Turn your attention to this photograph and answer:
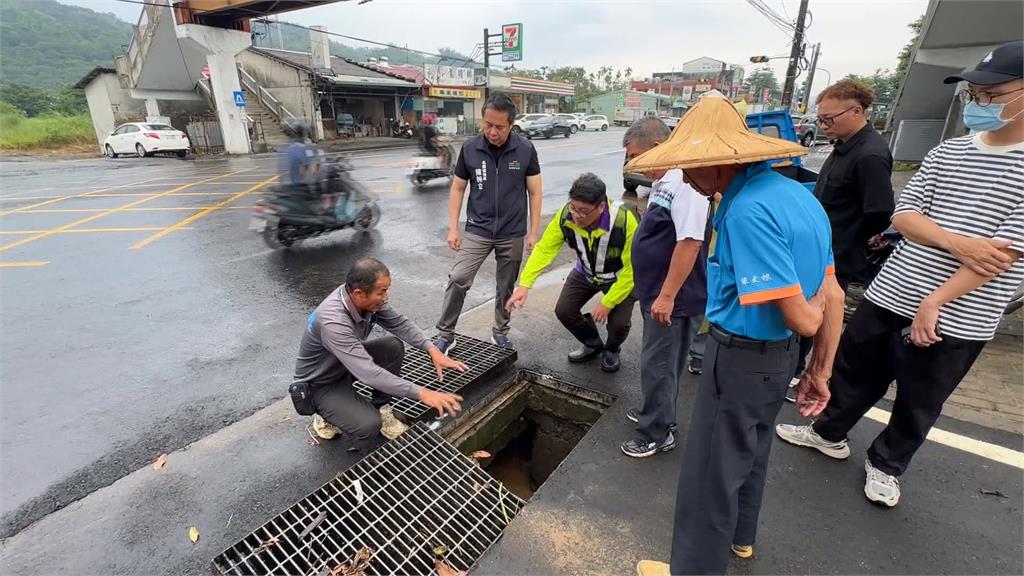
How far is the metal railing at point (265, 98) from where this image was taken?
2416cm

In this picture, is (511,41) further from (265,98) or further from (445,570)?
(445,570)

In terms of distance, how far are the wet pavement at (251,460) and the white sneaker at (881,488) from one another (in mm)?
57

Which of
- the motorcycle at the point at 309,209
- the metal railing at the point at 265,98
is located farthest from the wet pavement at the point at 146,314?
the metal railing at the point at 265,98

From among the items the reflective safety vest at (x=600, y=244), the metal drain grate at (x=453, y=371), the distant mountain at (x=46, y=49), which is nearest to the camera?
the reflective safety vest at (x=600, y=244)

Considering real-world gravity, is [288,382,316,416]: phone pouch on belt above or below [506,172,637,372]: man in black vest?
below

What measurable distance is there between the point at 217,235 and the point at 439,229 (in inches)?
132

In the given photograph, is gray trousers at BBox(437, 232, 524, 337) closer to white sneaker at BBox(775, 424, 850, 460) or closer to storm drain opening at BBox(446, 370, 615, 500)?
storm drain opening at BBox(446, 370, 615, 500)

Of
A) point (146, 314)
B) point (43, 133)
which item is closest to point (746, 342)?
point (146, 314)

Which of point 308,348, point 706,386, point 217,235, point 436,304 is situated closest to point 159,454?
point 308,348

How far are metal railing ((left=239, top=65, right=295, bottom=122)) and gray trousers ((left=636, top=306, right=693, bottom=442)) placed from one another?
2558 centimetres

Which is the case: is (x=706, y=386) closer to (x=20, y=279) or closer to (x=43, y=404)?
(x=43, y=404)

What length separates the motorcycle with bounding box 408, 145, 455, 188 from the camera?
11.4 m

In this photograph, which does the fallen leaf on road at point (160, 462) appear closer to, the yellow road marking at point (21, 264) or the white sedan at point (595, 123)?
the yellow road marking at point (21, 264)

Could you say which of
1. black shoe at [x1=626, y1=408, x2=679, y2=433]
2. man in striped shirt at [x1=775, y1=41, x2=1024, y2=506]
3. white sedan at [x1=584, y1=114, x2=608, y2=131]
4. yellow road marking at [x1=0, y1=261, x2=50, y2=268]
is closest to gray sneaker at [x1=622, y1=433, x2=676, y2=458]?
black shoe at [x1=626, y1=408, x2=679, y2=433]
